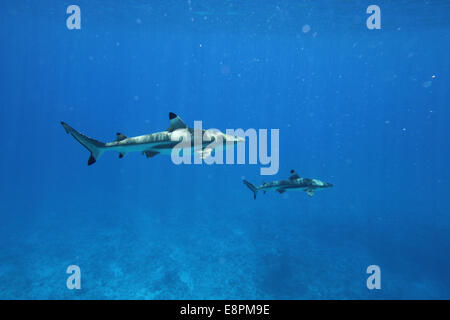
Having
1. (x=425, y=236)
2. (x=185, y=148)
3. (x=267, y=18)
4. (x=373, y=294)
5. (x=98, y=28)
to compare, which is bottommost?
(x=373, y=294)

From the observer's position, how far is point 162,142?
24.7 ft

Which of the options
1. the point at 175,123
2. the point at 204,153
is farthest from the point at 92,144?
the point at 204,153

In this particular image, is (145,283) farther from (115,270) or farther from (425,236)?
(425,236)

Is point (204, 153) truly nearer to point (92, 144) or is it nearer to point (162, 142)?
point (162, 142)

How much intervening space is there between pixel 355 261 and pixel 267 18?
31.4 m

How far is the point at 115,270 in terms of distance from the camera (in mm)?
14492

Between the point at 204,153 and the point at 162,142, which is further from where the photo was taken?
the point at 204,153

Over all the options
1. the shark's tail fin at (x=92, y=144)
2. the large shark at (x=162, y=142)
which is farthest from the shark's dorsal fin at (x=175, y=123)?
the shark's tail fin at (x=92, y=144)

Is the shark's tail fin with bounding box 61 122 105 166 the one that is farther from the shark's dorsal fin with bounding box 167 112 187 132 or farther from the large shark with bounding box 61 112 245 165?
the shark's dorsal fin with bounding box 167 112 187 132

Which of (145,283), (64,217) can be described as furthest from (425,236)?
(64,217)

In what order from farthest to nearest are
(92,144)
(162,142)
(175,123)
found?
(175,123), (162,142), (92,144)

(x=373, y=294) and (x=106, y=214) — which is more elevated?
(x=106, y=214)

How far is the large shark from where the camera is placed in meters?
7.24
